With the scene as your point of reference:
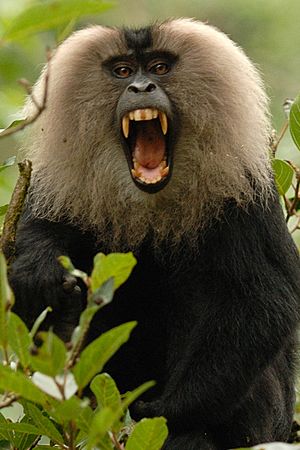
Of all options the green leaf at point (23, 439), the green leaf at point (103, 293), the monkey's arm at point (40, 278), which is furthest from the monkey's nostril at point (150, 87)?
the green leaf at point (103, 293)

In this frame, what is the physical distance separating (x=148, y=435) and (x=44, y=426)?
370mm

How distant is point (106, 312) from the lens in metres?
3.57

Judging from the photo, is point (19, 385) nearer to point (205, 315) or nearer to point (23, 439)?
point (23, 439)

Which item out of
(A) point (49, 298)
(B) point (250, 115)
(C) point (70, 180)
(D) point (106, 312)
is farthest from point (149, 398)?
(B) point (250, 115)

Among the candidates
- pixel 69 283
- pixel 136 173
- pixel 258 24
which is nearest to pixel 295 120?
pixel 136 173

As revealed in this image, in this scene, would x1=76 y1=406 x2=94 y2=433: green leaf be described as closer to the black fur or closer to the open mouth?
the black fur

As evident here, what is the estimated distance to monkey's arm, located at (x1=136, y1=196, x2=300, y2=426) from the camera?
3.23 meters

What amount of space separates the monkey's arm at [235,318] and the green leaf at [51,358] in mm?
1661

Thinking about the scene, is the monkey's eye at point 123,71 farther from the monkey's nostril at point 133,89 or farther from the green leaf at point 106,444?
the green leaf at point 106,444

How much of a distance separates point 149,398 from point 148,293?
14.8 inches

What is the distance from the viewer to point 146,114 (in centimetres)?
322

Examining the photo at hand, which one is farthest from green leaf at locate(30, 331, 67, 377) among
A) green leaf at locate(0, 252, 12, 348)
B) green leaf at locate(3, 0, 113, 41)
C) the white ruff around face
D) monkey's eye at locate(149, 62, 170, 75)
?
monkey's eye at locate(149, 62, 170, 75)

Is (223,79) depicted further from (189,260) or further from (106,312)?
(106,312)

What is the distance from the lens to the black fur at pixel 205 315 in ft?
10.6
